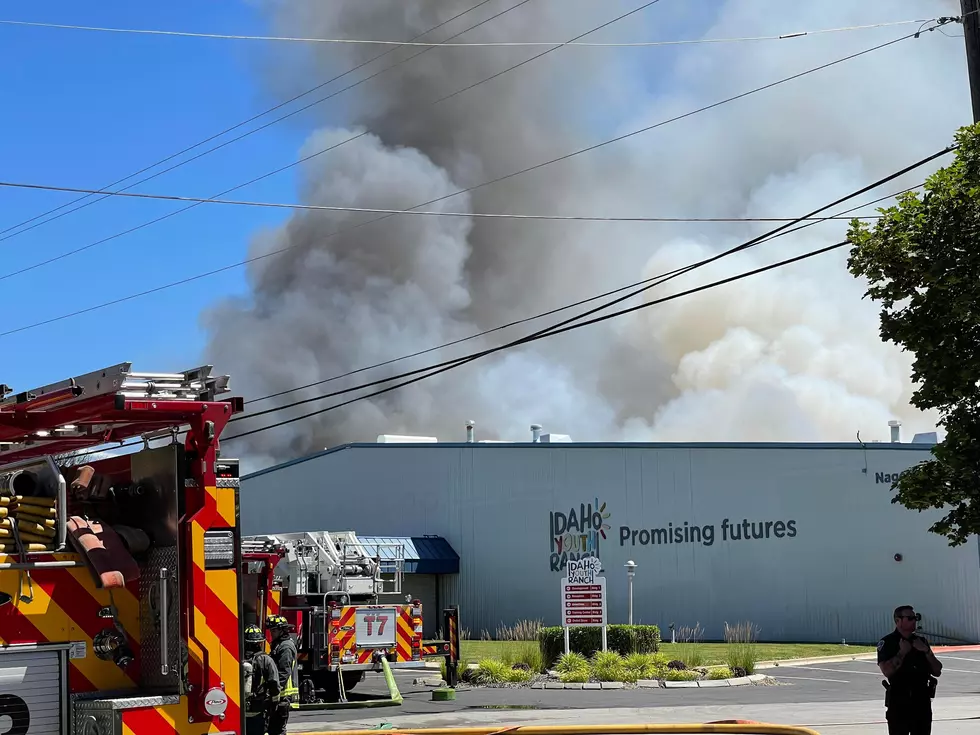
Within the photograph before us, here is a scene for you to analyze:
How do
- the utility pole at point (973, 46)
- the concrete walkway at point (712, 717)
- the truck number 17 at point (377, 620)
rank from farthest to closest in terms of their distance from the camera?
the truck number 17 at point (377, 620), the concrete walkway at point (712, 717), the utility pole at point (973, 46)

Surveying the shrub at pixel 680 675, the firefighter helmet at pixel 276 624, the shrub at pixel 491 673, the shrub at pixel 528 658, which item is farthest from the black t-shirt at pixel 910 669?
the shrub at pixel 528 658

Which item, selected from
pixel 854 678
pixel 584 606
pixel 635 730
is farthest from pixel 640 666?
pixel 635 730

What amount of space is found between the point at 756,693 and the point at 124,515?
14.0 m

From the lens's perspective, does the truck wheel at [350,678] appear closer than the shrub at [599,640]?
Yes

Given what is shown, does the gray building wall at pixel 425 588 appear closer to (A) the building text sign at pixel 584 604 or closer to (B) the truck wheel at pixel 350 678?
(A) the building text sign at pixel 584 604

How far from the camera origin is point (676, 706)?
15953 mm

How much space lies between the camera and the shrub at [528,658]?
21231 mm

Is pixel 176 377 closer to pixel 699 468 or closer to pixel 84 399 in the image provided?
pixel 84 399

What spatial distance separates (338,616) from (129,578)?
42.4 ft

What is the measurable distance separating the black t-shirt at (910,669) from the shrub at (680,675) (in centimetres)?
1158

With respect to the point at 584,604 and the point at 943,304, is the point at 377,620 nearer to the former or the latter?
the point at 584,604

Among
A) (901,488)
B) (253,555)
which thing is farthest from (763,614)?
(901,488)

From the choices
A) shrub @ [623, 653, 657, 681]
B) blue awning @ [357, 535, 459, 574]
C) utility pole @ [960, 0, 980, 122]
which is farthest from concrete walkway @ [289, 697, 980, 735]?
blue awning @ [357, 535, 459, 574]

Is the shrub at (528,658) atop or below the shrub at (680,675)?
atop
